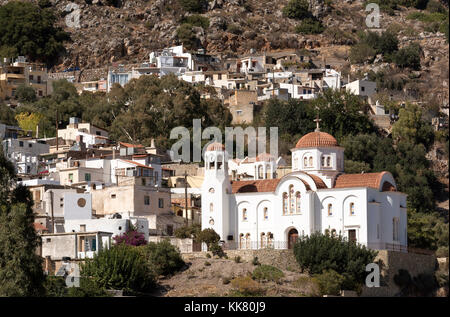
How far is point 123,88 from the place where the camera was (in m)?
124

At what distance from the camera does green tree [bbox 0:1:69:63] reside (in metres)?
148

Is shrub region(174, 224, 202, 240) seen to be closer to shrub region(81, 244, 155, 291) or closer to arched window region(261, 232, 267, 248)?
arched window region(261, 232, 267, 248)

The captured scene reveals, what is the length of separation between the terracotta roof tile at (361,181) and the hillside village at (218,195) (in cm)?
10

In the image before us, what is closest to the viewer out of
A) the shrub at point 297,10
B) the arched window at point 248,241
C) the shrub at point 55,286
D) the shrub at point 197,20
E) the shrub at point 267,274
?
the shrub at point 55,286

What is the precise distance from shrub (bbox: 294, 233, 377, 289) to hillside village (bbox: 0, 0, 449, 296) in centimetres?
110

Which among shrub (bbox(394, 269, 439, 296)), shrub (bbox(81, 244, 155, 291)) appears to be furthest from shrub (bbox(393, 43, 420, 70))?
shrub (bbox(81, 244, 155, 291))

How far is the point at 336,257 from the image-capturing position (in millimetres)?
77438

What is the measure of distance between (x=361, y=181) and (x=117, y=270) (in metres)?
16.8

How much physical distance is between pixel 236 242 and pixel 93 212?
11999 millimetres

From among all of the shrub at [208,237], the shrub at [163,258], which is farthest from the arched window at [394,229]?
the shrub at [163,258]

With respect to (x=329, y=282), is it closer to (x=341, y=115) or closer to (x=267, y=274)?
(x=267, y=274)

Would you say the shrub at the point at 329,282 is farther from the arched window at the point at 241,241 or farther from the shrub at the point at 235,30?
the shrub at the point at 235,30

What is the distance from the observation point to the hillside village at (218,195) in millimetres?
79938
